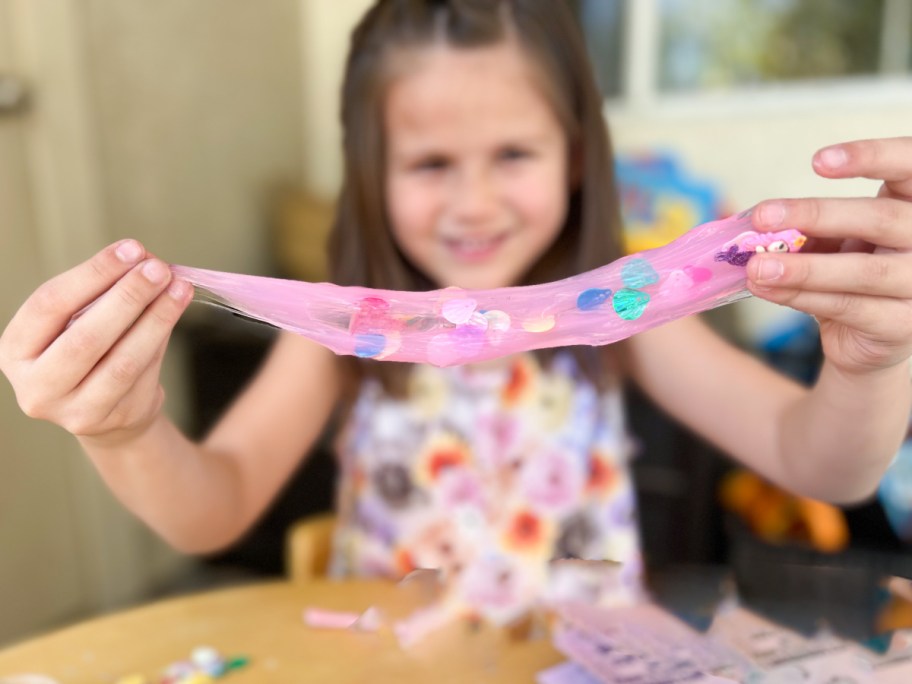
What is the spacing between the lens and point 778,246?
274mm

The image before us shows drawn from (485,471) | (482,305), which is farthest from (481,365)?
(482,305)

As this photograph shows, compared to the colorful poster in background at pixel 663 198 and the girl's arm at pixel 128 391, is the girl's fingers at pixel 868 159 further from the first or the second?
the colorful poster in background at pixel 663 198

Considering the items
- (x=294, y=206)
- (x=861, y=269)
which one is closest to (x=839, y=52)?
(x=294, y=206)

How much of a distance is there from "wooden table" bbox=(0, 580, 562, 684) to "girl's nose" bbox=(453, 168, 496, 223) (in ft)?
0.75

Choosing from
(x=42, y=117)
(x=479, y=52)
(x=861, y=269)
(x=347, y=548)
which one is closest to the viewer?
(x=861, y=269)

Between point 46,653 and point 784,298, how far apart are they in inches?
14.8

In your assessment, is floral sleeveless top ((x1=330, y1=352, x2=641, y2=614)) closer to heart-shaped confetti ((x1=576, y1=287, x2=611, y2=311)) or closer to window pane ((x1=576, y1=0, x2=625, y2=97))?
heart-shaped confetti ((x1=576, y1=287, x2=611, y2=311))

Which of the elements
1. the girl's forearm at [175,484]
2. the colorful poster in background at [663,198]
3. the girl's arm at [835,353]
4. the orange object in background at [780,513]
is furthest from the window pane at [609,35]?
the girl's forearm at [175,484]

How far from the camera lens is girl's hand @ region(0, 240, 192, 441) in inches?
10.9

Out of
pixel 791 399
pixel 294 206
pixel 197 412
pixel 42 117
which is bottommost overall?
pixel 197 412

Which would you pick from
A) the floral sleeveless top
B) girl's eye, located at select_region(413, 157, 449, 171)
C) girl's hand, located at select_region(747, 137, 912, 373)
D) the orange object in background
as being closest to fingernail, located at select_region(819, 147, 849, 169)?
girl's hand, located at select_region(747, 137, 912, 373)

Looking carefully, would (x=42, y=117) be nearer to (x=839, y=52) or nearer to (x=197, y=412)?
(x=197, y=412)

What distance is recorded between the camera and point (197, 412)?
1027mm

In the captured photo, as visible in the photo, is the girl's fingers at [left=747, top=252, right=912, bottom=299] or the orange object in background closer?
the girl's fingers at [left=747, top=252, right=912, bottom=299]
